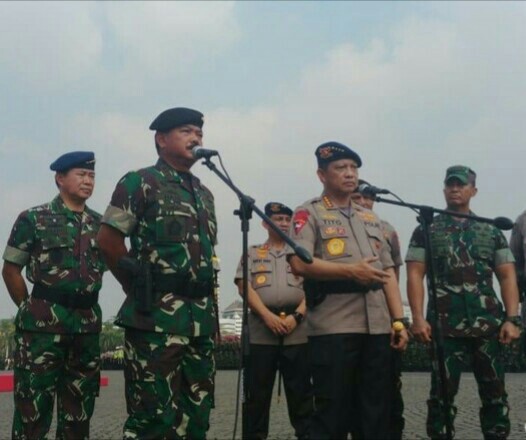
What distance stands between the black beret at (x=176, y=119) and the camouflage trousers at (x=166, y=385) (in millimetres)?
1227

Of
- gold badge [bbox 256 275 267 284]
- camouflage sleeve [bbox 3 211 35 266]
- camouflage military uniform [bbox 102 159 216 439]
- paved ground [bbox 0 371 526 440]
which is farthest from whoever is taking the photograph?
paved ground [bbox 0 371 526 440]

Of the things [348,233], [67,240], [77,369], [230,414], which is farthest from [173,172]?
[230,414]

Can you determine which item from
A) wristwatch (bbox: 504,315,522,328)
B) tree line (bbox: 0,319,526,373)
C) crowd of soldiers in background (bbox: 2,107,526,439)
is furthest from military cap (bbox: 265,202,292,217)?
tree line (bbox: 0,319,526,373)

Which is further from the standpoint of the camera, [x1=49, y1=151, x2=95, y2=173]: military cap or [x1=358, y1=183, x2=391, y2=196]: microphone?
[x1=49, y1=151, x2=95, y2=173]: military cap

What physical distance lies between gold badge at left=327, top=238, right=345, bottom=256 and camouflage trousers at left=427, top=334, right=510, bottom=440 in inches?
60.3

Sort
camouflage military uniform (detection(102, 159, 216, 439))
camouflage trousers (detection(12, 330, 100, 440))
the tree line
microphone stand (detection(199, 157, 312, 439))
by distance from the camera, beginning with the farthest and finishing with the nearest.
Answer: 1. the tree line
2. camouflage trousers (detection(12, 330, 100, 440))
3. camouflage military uniform (detection(102, 159, 216, 439))
4. microphone stand (detection(199, 157, 312, 439))

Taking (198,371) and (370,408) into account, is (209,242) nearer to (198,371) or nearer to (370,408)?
(198,371)

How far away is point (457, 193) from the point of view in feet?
20.0

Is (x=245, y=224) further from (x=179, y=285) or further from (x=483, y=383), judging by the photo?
(x=483, y=383)

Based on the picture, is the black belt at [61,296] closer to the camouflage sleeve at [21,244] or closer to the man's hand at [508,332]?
the camouflage sleeve at [21,244]

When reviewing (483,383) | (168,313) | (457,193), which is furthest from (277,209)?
(168,313)

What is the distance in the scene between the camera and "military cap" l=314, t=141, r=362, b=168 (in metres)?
5.09

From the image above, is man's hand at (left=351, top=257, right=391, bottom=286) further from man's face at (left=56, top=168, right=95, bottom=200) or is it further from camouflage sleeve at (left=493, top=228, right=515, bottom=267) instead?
man's face at (left=56, top=168, right=95, bottom=200)

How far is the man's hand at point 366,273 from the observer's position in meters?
4.57
